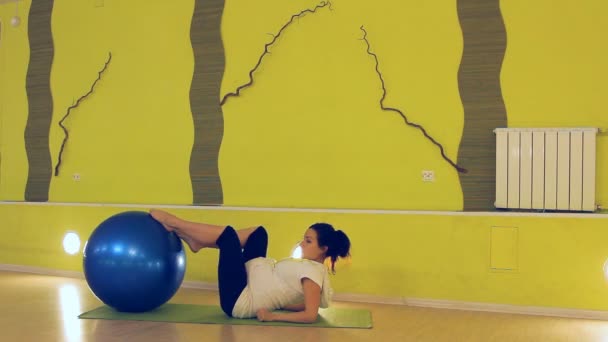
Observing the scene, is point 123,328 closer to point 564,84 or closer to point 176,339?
point 176,339

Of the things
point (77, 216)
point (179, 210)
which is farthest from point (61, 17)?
point (179, 210)

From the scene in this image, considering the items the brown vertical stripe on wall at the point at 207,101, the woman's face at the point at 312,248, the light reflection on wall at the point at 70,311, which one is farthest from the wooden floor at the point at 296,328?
the brown vertical stripe on wall at the point at 207,101

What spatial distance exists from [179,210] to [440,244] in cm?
200

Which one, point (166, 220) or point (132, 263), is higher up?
point (166, 220)

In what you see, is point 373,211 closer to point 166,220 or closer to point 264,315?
point 264,315

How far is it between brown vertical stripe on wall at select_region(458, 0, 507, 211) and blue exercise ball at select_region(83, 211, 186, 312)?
2.07m

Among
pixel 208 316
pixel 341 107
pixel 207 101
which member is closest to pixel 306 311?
pixel 208 316

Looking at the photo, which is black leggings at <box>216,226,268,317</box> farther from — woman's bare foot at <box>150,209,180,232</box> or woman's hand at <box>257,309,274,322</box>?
woman's bare foot at <box>150,209,180,232</box>

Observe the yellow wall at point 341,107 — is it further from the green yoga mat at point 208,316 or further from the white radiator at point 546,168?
the green yoga mat at point 208,316

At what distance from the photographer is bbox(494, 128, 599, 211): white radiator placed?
3.96 m

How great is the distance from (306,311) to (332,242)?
0.41m

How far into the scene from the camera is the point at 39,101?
5.80 metres

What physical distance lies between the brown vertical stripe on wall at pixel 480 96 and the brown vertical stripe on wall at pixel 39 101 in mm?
3720

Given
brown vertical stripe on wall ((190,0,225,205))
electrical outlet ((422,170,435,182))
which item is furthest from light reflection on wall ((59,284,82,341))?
electrical outlet ((422,170,435,182))
